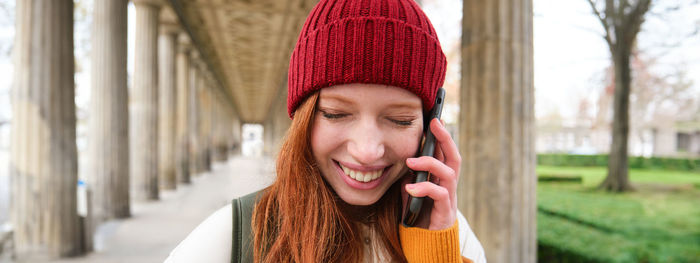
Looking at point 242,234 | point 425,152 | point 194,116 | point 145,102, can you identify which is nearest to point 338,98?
point 425,152

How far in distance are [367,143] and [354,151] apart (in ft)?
0.17

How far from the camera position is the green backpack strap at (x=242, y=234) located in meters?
1.10

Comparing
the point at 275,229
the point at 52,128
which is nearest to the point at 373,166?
the point at 275,229

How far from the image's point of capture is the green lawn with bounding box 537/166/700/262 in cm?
413

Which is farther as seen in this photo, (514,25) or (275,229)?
(514,25)

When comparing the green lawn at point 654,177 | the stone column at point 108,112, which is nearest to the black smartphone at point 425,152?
the stone column at point 108,112

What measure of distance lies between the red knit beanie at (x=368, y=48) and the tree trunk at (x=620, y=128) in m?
9.22

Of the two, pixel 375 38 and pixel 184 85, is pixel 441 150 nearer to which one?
pixel 375 38

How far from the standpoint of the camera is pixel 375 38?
42.9 inches

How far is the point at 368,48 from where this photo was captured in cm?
108

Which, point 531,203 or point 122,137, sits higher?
point 122,137

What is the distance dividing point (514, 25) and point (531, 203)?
1.71 meters

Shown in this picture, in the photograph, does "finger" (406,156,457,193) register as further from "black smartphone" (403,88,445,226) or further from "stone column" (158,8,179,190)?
"stone column" (158,8,179,190)

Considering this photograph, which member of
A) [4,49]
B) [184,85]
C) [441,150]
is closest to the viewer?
[441,150]
